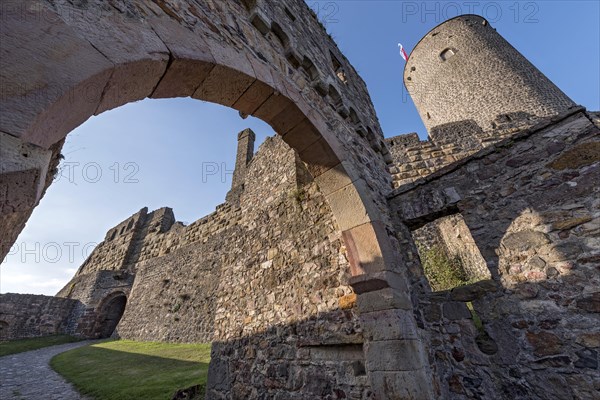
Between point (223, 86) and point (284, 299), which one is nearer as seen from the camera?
point (223, 86)

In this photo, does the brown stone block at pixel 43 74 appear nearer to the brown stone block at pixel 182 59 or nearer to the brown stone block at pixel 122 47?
the brown stone block at pixel 122 47

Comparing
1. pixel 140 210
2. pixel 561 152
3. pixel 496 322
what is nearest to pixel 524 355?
pixel 496 322

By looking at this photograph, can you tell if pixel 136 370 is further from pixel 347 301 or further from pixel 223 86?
pixel 223 86

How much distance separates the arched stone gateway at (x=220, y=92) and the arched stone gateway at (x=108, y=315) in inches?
451

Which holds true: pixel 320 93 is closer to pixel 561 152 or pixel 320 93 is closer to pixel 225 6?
pixel 225 6

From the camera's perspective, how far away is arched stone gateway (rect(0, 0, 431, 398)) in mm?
998

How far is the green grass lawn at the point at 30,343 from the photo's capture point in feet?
29.6

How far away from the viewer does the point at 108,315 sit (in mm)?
12531

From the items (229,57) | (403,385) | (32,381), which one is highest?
(229,57)

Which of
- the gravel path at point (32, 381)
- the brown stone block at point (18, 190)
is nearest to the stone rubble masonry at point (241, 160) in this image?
the gravel path at point (32, 381)

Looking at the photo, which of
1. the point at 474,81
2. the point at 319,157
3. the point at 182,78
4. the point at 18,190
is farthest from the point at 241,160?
the point at 474,81

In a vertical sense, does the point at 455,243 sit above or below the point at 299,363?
above

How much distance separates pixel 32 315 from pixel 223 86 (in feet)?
51.1

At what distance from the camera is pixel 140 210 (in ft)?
52.2
